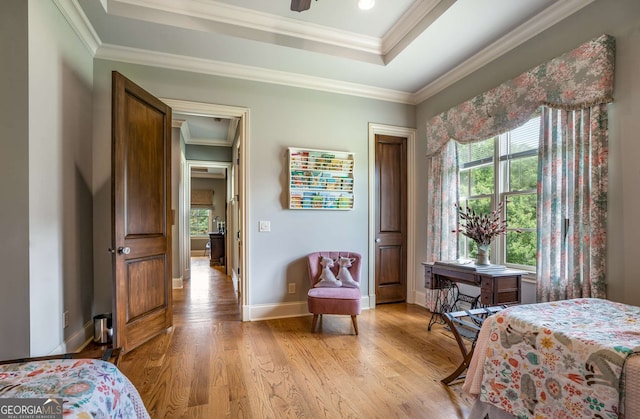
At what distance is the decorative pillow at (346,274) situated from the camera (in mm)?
3188

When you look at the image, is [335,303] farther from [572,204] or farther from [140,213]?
[572,204]

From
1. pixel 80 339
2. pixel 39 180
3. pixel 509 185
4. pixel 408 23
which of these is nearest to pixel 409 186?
pixel 509 185

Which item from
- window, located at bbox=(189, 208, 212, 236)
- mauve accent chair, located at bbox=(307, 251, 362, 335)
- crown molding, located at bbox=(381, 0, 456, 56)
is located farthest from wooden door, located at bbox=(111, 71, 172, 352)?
window, located at bbox=(189, 208, 212, 236)

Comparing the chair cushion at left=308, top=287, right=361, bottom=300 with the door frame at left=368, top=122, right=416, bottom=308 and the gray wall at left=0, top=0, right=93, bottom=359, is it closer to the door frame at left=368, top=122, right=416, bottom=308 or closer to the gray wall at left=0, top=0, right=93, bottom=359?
the door frame at left=368, top=122, right=416, bottom=308

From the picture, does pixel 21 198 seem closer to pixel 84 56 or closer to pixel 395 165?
pixel 84 56

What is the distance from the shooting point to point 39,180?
196 centimetres

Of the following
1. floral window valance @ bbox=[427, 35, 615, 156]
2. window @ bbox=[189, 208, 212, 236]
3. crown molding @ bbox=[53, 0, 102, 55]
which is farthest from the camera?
window @ bbox=[189, 208, 212, 236]

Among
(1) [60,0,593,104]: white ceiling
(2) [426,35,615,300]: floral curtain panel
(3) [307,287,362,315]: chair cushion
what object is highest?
(1) [60,0,593,104]: white ceiling

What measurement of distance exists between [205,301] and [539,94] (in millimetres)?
4369

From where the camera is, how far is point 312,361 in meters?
2.34

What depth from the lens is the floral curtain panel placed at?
6.64ft

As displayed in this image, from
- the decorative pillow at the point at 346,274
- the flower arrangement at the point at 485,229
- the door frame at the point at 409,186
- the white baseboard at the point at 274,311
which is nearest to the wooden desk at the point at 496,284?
the flower arrangement at the point at 485,229

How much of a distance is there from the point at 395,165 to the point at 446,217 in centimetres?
105

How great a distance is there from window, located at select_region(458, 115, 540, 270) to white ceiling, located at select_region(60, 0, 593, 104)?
852 mm
